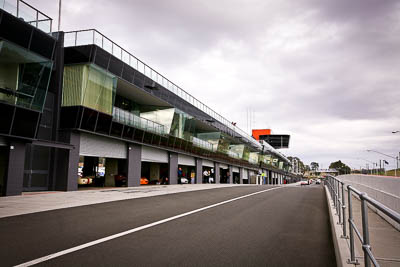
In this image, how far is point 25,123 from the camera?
16844mm

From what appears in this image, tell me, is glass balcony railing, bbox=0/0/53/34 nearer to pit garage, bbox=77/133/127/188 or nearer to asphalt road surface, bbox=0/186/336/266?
pit garage, bbox=77/133/127/188

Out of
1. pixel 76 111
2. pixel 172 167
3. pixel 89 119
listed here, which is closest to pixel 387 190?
pixel 89 119

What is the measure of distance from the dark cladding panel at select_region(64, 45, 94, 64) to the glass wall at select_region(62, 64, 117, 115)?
1.18ft

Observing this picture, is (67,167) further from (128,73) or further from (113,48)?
(113,48)

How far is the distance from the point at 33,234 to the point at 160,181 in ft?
91.3

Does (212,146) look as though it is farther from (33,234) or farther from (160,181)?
(33,234)

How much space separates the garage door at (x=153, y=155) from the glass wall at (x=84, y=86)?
26.9 ft

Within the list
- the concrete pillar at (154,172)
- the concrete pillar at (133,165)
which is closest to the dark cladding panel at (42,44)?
the concrete pillar at (133,165)

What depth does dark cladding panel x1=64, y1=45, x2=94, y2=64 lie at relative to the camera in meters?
21.0

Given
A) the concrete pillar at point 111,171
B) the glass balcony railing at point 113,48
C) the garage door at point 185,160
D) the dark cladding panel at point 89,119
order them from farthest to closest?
1. the garage door at point 185,160
2. the concrete pillar at point 111,171
3. the glass balcony railing at point 113,48
4. the dark cladding panel at point 89,119

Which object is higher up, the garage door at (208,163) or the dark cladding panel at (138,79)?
the dark cladding panel at (138,79)

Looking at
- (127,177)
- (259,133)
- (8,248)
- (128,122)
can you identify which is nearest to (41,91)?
(128,122)

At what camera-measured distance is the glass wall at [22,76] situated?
50.8 ft

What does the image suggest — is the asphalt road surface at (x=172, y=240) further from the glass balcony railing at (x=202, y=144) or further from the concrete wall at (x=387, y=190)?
the glass balcony railing at (x=202, y=144)
